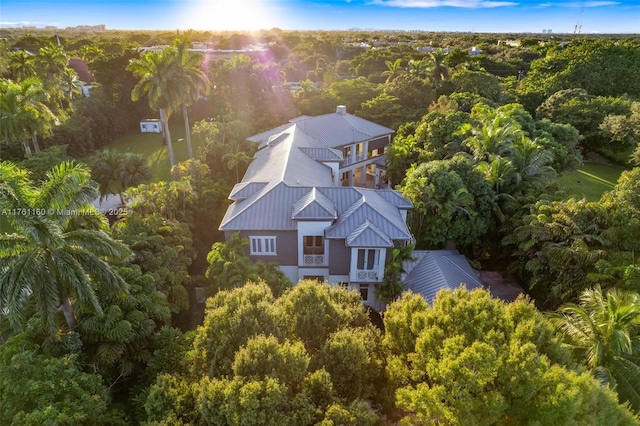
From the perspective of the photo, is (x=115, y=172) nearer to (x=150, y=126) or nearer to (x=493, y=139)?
(x=493, y=139)

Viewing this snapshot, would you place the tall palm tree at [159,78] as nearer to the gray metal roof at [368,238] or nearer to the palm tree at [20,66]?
the palm tree at [20,66]

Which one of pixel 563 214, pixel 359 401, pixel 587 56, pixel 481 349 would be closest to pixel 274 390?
pixel 359 401

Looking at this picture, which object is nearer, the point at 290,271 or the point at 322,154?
the point at 290,271

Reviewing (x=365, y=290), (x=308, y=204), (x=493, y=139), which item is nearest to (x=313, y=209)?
(x=308, y=204)

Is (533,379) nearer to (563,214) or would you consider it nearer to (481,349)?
(481,349)

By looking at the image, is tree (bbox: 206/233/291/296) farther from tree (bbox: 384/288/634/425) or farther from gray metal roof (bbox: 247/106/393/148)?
gray metal roof (bbox: 247/106/393/148)

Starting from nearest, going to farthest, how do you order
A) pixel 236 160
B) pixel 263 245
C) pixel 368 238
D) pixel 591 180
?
1. pixel 368 238
2. pixel 263 245
3. pixel 236 160
4. pixel 591 180
